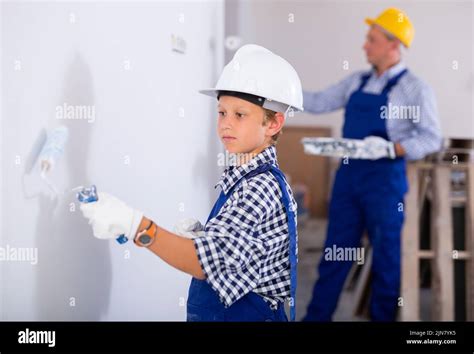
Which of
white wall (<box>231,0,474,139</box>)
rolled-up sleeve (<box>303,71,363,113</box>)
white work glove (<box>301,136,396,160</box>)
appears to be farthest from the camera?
white wall (<box>231,0,474,139</box>)

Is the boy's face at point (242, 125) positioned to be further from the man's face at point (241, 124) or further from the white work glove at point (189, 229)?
the white work glove at point (189, 229)

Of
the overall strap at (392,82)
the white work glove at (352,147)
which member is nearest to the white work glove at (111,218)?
the white work glove at (352,147)

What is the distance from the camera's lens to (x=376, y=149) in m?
2.15

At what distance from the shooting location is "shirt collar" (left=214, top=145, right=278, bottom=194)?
1.12m

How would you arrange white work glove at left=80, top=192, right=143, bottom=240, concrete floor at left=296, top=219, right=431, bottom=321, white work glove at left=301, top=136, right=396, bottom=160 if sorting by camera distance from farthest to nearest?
concrete floor at left=296, top=219, right=431, bottom=321 → white work glove at left=301, top=136, right=396, bottom=160 → white work glove at left=80, top=192, right=143, bottom=240

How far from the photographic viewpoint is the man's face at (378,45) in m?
2.25

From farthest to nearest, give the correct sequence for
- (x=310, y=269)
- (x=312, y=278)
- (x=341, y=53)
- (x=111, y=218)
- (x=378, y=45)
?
1. (x=341, y=53)
2. (x=310, y=269)
3. (x=312, y=278)
4. (x=378, y=45)
5. (x=111, y=218)

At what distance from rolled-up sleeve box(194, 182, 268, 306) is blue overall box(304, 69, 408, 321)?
1.18 m

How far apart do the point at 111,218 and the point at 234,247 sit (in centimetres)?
21

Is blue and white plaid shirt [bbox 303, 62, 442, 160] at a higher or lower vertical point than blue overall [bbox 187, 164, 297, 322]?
higher

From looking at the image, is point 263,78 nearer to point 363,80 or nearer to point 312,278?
point 363,80

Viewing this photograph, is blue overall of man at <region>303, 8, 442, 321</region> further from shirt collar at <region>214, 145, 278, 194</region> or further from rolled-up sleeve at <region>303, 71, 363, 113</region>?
shirt collar at <region>214, 145, 278, 194</region>

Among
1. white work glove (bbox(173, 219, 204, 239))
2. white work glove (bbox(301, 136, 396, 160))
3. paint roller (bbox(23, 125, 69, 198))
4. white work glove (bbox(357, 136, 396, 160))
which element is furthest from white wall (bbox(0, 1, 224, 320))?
white work glove (bbox(357, 136, 396, 160))

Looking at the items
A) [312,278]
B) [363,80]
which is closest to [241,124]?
[363,80]
